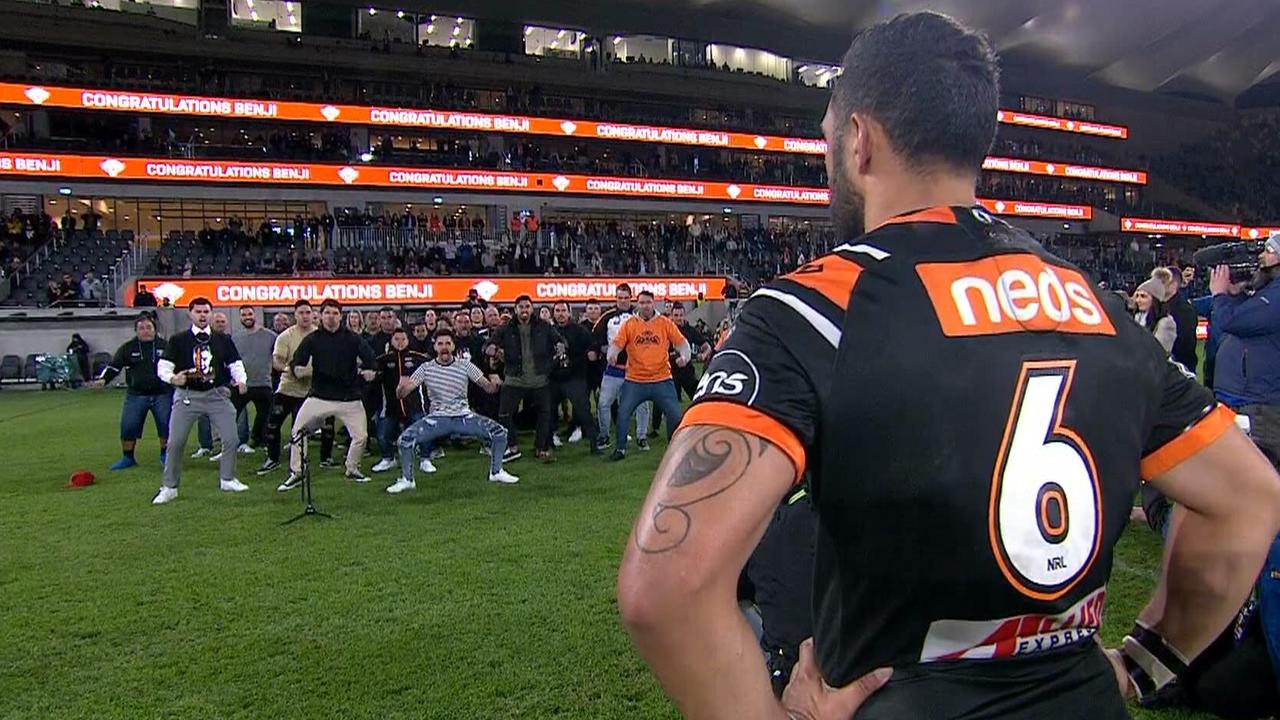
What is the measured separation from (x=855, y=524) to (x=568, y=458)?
374 inches

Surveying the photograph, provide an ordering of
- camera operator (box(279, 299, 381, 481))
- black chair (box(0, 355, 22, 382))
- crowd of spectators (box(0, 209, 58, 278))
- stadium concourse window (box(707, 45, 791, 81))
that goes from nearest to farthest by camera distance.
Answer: camera operator (box(279, 299, 381, 481)) < black chair (box(0, 355, 22, 382)) < crowd of spectators (box(0, 209, 58, 278)) < stadium concourse window (box(707, 45, 791, 81))

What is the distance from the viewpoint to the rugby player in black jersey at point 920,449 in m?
1.09

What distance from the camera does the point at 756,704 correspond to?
110 cm

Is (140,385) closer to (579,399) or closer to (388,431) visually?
(388,431)

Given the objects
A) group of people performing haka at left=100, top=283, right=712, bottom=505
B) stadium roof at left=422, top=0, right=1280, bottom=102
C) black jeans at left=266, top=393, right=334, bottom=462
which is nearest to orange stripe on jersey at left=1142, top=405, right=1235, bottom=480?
group of people performing haka at left=100, top=283, right=712, bottom=505

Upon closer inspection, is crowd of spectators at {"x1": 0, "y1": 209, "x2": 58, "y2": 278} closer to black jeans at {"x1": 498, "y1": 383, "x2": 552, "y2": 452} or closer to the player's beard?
black jeans at {"x1": 498, "y1": 383, "x2": 552, "y2": 452}

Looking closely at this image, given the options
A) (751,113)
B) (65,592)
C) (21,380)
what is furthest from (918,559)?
(751,113)

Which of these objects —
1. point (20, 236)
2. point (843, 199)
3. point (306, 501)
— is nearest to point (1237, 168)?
point (306, 501)

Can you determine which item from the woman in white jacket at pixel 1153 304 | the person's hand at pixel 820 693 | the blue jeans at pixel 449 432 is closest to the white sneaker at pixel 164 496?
the blue jeans at pixel 449 432

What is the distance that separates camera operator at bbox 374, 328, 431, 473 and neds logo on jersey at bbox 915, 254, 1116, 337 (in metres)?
9.74

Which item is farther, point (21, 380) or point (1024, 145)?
point (1024, 145)

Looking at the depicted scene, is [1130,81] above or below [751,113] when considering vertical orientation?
above

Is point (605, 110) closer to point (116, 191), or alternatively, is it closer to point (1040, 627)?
point (116, 191)

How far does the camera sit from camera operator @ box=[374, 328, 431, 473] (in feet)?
34.4
